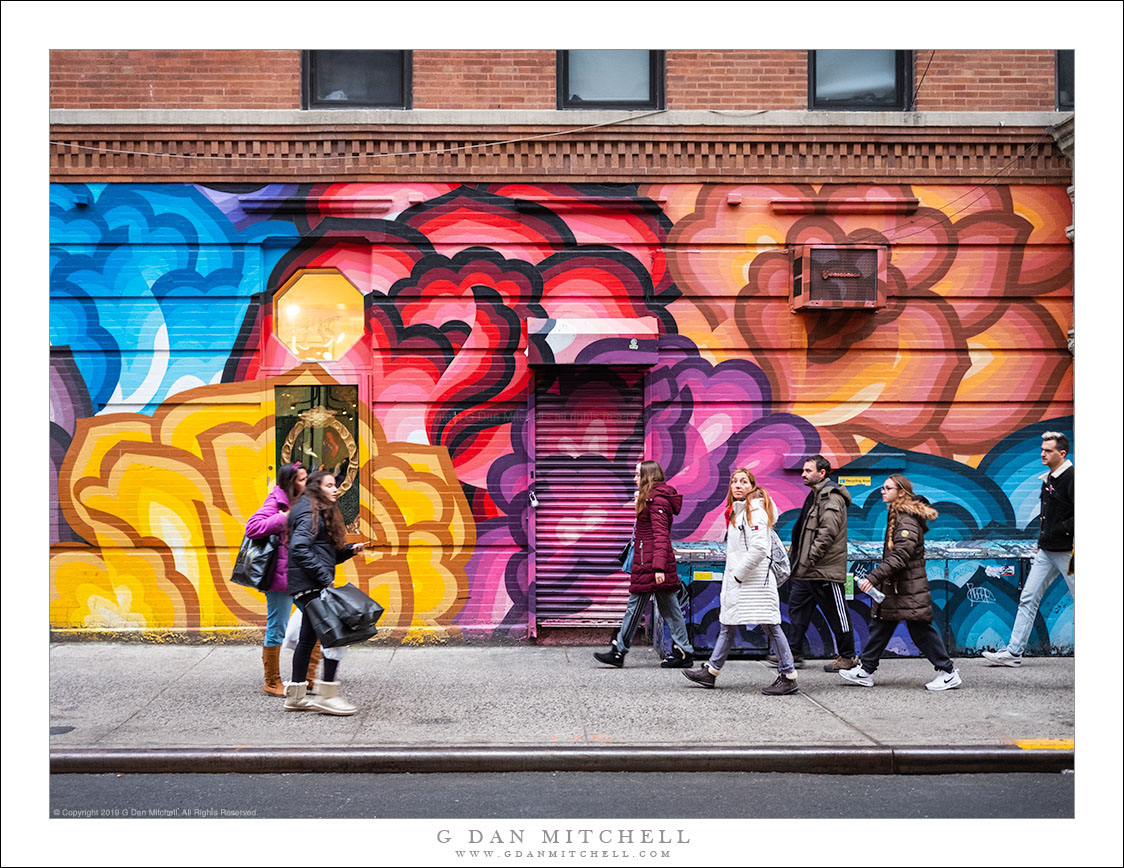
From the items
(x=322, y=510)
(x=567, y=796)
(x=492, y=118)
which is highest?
(x=492, y=118)

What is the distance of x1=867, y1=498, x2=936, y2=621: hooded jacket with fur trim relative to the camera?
7566 millimetres

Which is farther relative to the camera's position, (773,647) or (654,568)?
(654,568)

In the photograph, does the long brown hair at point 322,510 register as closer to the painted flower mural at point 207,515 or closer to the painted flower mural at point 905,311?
the painted flower mural at point 207,515

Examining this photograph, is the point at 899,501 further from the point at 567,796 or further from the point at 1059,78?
the point at 1059,78

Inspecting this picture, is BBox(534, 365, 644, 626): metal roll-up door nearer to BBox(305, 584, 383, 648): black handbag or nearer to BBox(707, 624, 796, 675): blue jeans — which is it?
BBox(707, 624, 796, 675): blue jeans

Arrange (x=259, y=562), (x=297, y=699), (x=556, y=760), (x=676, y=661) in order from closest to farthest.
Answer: (x=556, y=760), (x=297, y=699), (x=259, y=562), (x=676, y=661)

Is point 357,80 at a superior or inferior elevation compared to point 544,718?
superior

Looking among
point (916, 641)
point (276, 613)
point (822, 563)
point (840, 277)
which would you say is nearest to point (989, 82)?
point (840, 277)

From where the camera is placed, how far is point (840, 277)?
917 centimetres

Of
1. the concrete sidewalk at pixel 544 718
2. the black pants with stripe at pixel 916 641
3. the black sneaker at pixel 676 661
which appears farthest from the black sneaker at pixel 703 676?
the black pants with stripe at pixel 916 641

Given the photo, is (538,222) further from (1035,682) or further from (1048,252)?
(1035,682)

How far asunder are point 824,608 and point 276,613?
4.54 meters

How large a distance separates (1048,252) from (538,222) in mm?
5070

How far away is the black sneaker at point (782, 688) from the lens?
752 centimetres
